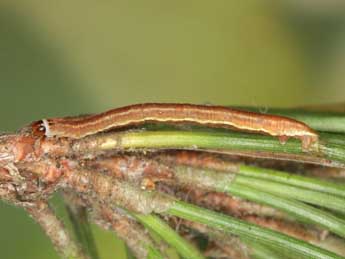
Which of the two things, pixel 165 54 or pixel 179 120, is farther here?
pixel 165 54

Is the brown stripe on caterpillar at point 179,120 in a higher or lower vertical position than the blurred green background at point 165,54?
lower

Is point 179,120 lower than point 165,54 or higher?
lower

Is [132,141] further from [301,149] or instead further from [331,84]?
[331,84]

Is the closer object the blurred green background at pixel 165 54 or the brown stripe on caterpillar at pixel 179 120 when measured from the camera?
the brown stripe on caterpillar at pixel 179 120

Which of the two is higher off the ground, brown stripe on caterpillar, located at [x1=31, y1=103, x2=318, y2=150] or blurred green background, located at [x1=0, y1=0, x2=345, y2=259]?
blurred green background, located at [x1=0, y1=0, x2=345, y2=259]
